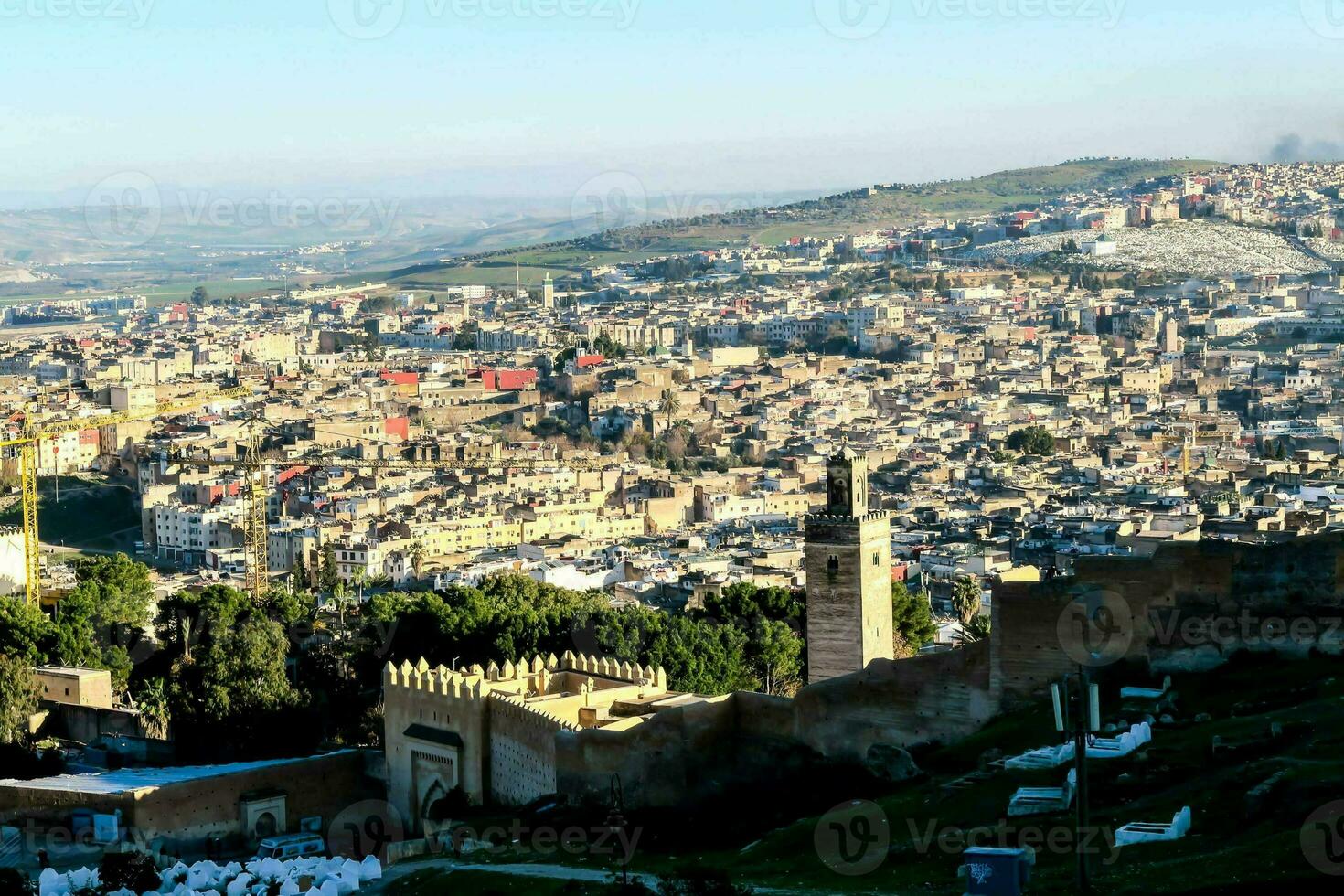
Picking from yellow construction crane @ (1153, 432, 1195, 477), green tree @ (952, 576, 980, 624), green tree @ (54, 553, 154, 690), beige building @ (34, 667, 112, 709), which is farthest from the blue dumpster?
yellow construction crane @ (1153, 432, 1195, 477)

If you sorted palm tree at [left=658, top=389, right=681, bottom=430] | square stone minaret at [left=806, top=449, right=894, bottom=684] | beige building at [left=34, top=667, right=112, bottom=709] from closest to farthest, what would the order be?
1. square stone minaret at [left=806, top=449, right=894, bottom=684]
2. beige building at [left=34, top=667, right=112, bottom=709]
3. palm tree at [left=658, top=389, right=681, bottom=430]

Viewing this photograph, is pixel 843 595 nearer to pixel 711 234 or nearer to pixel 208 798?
pixel 208 798

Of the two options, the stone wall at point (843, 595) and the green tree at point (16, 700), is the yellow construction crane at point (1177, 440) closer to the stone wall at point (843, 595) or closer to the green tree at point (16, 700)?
the stone wall at point (843, 595)

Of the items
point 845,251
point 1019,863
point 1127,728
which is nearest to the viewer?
point 1019,863

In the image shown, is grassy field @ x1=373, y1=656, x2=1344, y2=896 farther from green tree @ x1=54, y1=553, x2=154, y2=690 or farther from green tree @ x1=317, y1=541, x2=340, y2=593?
green tree @ x1=317, y1=541, x2=340, y2=593

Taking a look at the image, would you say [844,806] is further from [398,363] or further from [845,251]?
[845,251]

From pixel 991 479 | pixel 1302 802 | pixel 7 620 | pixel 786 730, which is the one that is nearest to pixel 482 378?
pixel 991 479

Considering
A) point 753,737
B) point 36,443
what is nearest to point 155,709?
point 753,737
